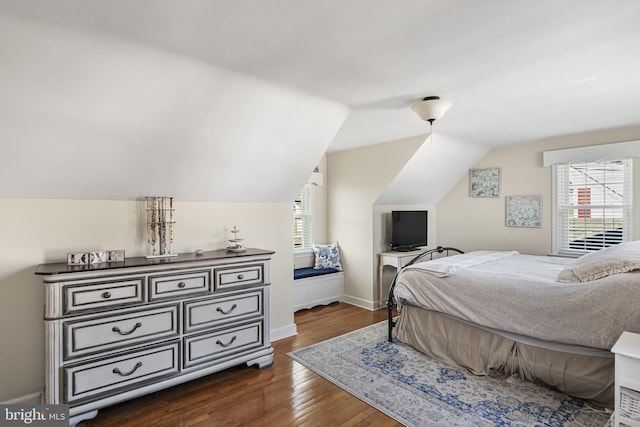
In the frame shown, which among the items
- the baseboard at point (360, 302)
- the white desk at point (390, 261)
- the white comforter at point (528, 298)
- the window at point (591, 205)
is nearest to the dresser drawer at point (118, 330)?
the white comforter at point (528, 298)

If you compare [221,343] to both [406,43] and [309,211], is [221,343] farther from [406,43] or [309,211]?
[309,211]

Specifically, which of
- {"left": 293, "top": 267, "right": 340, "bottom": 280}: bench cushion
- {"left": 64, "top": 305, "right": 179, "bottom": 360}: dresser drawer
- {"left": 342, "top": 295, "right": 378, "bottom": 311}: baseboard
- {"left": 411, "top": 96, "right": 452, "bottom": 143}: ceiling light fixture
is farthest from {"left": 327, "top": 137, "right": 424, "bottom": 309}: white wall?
{"left": 64, "top": 305, "right": 179, "bottom": 360}: dresser drawer

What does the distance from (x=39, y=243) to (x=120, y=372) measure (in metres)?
1.09

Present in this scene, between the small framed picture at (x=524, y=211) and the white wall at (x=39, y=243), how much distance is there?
13.3 feet

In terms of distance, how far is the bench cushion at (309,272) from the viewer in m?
4.61

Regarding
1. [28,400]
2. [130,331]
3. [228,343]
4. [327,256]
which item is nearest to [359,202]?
[327,256]

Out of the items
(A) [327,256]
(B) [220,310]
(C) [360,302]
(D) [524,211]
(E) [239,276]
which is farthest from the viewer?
(A) [327,256]

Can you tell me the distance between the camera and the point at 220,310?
276cm

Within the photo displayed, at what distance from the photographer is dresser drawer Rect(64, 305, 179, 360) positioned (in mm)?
2150

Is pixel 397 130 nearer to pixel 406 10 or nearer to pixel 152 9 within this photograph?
pixel 406 10

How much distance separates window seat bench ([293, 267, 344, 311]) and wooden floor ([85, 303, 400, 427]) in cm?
148

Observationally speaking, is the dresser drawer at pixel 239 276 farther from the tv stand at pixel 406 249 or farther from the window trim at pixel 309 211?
the tv stand at pixel 406 249

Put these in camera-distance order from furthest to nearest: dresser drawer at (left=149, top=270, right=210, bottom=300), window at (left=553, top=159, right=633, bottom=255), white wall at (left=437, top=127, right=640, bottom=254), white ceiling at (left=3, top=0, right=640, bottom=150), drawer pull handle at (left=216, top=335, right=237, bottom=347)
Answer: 1. white wall at (left=437, top=127, right=640, bottom=254)
2. window at (left=553, top=159, right=633, bottom=255)
3. drawer pull handle at (left=216, top=335, right=237, bottom=347)
4. dresser drawer at (left=149, top=270, right=210, bottom=300)
5. white ceiling at (left=3, top=0, right=640, bottom=150)

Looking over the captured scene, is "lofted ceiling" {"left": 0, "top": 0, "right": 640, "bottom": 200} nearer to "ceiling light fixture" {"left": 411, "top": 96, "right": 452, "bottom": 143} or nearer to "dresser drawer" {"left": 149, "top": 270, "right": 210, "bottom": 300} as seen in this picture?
"ceiling light fixture" {"left": 411, "top": 96, "right": 452, "bottom": 143}
